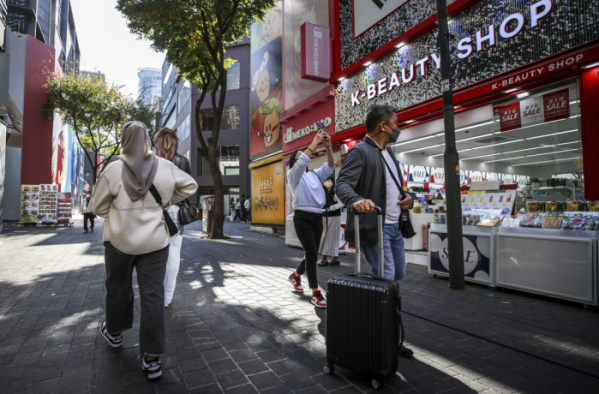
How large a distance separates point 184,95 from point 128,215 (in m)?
40.6


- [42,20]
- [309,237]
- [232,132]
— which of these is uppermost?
[42,20]

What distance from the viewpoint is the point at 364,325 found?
2316 mm

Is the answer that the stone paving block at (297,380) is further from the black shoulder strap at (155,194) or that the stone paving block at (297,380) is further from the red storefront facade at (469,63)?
the red storefront facade at (469,63)

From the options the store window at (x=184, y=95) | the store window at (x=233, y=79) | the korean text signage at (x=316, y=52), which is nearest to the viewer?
the korean text signage at (x=316, y=52)

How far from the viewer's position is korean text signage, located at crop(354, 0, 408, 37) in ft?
31.6

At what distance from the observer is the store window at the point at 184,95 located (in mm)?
37916

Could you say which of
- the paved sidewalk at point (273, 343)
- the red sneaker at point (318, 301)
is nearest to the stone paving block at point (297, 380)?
the paved sidewalk at point (273, 343)

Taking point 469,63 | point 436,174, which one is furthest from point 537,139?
point 436,174

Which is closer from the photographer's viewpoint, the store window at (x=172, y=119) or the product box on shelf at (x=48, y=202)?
the product box on shelf at (x=48, y=202)

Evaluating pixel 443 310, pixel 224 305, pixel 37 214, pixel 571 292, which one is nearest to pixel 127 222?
pixel 224 305

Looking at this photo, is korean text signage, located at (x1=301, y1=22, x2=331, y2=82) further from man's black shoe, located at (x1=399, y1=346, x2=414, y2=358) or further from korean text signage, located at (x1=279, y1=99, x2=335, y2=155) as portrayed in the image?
man's black shoe, located at (x1=399, y1=346, x2=414, y2=358)

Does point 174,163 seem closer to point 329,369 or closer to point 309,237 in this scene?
point 309,237

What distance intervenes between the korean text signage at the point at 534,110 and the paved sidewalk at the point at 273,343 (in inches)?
137

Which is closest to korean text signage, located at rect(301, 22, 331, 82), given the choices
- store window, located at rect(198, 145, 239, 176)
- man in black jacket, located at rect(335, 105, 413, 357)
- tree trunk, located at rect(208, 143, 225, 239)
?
tree trunk, located at rect(208, 143, 225, 239)
